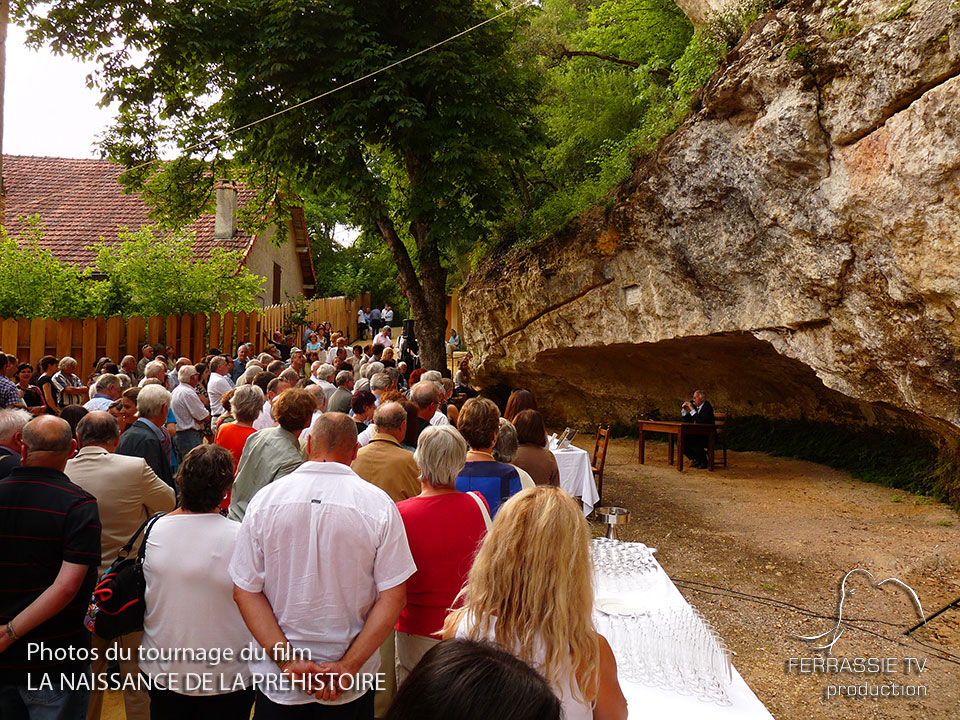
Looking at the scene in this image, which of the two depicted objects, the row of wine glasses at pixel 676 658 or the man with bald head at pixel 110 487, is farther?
the man with bald head at pixel 110 487

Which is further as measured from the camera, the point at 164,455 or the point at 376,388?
the point at 376,388

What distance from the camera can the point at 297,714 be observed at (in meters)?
2.67

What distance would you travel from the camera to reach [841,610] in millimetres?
6172

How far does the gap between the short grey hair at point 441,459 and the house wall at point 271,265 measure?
16422 millimetres

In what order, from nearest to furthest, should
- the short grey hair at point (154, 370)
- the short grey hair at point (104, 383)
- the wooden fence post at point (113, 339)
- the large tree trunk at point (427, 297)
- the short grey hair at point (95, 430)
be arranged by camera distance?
1. the short grey hair at point (95, 430)
2. the short grey hair at point (104, 383)
3. the short grey hair at point (154, 370)
4. the wooden fence post at point (113, 339)
5. the large tree trunk at point (427, 297)

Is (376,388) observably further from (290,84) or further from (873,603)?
(290,84)

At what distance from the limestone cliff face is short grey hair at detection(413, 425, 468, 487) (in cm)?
606

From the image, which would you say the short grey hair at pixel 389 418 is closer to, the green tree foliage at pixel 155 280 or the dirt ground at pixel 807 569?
the dirt ground at pixel 807 569

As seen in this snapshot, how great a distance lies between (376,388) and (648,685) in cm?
417

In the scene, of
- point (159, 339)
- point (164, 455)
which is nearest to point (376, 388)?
point (164, 455)

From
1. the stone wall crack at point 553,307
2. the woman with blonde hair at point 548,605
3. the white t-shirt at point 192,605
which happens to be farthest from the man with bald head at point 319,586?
the stone wall crack at point 553,307

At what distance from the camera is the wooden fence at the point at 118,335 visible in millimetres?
12727

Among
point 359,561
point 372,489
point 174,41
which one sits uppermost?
point 174,41

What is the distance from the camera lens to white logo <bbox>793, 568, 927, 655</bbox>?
554cm
